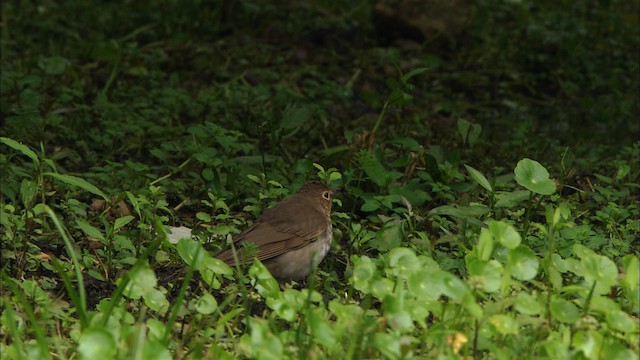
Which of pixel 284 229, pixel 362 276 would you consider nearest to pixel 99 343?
pixel 362 276

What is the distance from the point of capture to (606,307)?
3.42m

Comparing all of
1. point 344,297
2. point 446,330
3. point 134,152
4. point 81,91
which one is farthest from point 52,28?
point 446,330

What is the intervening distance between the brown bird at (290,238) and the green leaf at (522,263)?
124 centimetres

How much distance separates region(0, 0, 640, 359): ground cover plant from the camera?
350 cm

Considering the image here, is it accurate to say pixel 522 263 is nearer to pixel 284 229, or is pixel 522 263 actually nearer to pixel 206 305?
pixel 206 305

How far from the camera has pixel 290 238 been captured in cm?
477

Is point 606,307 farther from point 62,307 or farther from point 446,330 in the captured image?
point 62,307

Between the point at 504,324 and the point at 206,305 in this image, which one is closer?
the point at 504,324

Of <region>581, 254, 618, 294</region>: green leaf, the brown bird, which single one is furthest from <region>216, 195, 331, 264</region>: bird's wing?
<region>581, 254, 618, 294</region>: green leaf

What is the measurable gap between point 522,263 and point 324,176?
5.89 feet

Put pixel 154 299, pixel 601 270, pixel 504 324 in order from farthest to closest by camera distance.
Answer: pixel 154 299 → pixel 601 270 → pixel 504 324

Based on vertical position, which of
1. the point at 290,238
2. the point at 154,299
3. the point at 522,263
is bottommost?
the point at 290,238

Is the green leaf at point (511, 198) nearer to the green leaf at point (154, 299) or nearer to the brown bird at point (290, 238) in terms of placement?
the brown bird at point (290, 238)

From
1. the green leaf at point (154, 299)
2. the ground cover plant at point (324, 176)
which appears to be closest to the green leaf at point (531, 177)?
the ground cover plant at point (324, 176)
